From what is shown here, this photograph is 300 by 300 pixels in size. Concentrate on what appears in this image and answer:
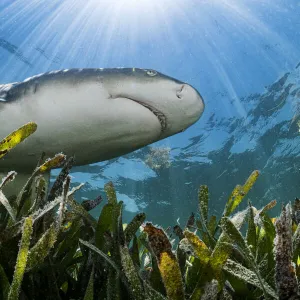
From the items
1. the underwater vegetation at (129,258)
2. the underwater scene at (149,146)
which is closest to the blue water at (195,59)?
the underwater scene at (149,146)

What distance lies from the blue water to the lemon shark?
14346mm

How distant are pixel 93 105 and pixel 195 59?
17.6 meters

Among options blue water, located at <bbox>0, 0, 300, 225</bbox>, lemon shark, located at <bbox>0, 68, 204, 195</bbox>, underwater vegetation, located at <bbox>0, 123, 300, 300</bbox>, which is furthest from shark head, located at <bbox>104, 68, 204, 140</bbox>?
blue water, located at <bbox>0, 0, 300, 225</bbox>

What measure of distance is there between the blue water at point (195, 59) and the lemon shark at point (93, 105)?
47.1 ft

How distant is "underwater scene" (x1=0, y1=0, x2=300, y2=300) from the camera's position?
1043 millimetres

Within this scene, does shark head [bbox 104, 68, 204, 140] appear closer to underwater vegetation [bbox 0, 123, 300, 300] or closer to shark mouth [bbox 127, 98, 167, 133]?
shark mouth [bbox 127, 98, 167, 133]

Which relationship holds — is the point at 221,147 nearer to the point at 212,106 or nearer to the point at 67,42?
the point at 212,106

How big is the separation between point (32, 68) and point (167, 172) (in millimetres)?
13817

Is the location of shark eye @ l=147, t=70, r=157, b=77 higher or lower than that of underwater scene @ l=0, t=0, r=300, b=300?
higher

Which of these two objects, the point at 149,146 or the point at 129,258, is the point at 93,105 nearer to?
the point at 129,258

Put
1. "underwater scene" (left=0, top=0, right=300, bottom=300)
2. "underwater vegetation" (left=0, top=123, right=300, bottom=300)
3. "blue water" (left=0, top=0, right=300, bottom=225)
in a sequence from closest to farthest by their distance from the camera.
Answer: "underwater vegetation" (left=0, top=123, right=300, bottom=300) < "underwater scene" (left=0, top=0, right=300, bottom=300) < "blue water" (left=0, top=0, right=300, bottom=225)

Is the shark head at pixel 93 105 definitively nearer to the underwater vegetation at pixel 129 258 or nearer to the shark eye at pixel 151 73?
the shark eye at pixel 151 73

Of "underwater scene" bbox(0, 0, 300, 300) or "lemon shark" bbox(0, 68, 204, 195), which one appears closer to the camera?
"underwater scene" bbox(0, 0, 300, 300)

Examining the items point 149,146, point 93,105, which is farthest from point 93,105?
point 149,146
